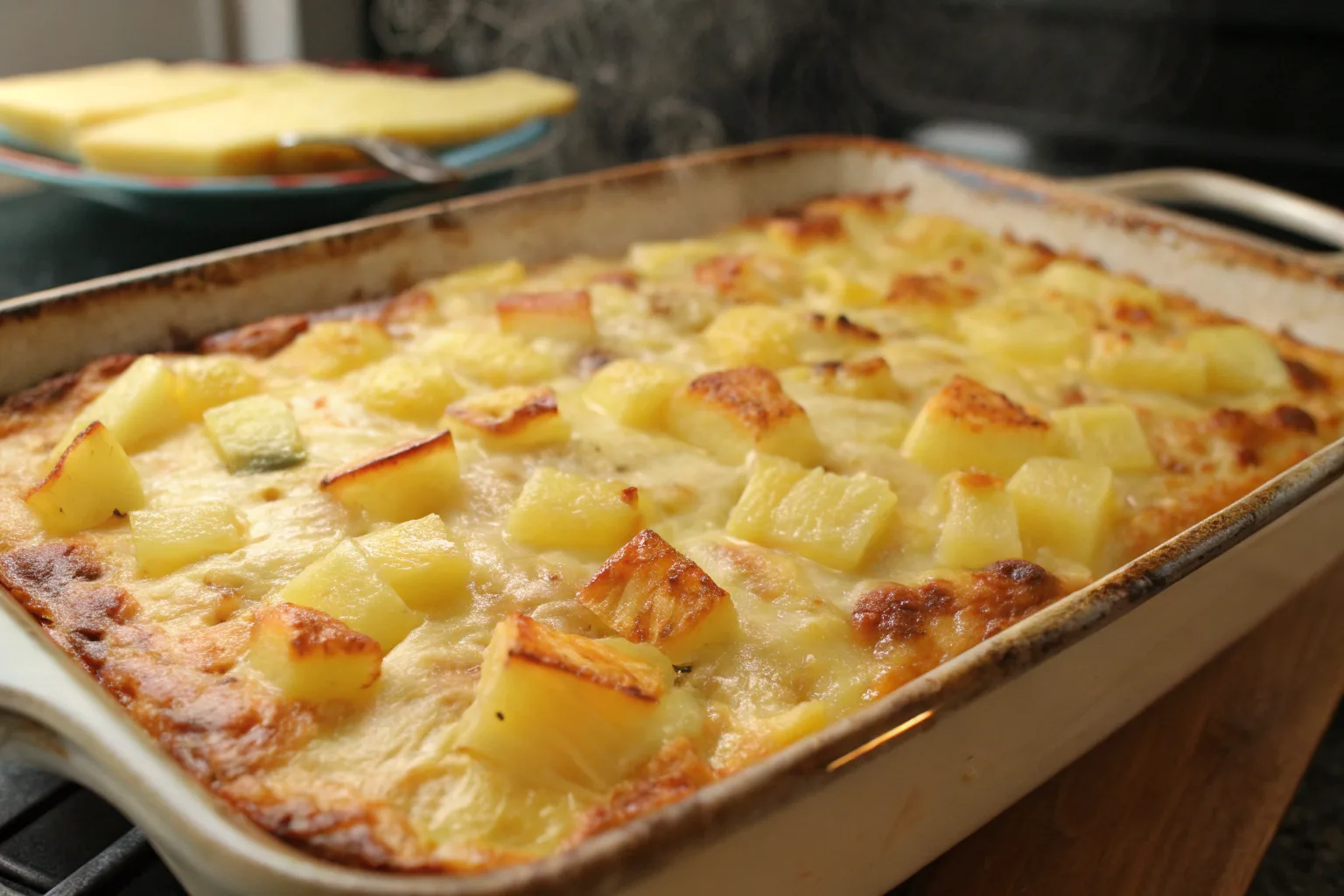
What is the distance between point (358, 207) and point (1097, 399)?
4.72 feet

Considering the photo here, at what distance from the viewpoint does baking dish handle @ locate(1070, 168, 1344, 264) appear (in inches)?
82.0

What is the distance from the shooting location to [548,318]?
179 cm

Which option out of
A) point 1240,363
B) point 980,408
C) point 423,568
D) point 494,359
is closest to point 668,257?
point 494,359

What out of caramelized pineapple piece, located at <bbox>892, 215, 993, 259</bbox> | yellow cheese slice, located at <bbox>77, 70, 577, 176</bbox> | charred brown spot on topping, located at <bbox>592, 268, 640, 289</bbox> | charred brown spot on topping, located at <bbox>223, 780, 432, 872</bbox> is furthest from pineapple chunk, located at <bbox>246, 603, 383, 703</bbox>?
caramelized pineapple piece, located at <bbox>892, 215, 993, 259</bbox>

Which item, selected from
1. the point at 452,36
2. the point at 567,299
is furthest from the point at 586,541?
the point at 452,36

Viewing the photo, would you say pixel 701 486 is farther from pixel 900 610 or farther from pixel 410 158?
pixel 410 158

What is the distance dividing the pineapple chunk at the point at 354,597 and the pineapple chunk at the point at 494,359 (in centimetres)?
58

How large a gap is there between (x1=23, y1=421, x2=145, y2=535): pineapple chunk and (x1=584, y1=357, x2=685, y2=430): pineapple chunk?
619 millimetres

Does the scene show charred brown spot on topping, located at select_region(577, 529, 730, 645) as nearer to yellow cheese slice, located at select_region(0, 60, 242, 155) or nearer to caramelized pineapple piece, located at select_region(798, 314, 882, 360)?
caramelized pineapple piece, located at select_region(798, 314, 882, 360)

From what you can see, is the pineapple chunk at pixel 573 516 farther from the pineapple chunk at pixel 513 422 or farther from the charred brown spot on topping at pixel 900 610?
the charred brown spot on topping at pixel 900 610

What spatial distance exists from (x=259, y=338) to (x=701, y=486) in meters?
0.75

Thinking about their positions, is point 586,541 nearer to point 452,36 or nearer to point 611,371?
point 611,371

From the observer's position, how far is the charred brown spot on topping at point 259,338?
5.51ft

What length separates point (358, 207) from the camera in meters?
2.22
